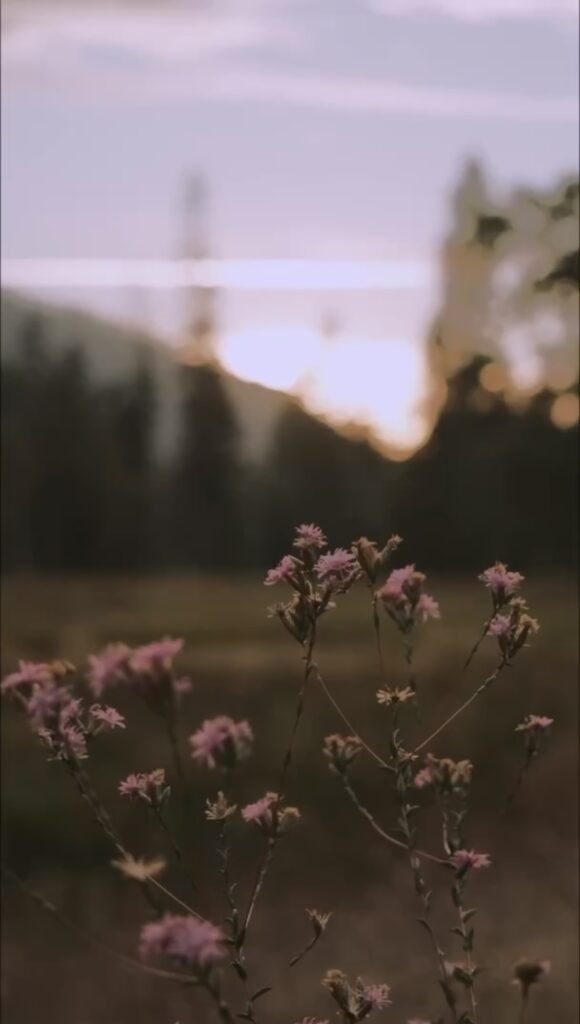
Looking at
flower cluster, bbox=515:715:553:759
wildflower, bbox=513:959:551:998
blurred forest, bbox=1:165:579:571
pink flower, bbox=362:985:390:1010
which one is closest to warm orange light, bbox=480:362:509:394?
blurred forest, bbox=1:165:579:571

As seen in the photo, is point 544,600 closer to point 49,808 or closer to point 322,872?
point 322,872

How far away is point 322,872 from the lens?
2.35 m

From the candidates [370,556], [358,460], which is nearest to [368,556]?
[370,556]

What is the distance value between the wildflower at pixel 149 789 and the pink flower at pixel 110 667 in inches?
6.7

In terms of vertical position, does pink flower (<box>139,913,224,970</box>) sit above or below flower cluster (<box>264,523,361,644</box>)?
below

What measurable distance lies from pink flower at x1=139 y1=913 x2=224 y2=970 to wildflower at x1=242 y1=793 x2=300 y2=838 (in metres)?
0.19

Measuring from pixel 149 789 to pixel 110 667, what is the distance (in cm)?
20

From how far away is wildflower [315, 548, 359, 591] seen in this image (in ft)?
2.56

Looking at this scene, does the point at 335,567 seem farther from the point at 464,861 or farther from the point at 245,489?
the point at 245,489

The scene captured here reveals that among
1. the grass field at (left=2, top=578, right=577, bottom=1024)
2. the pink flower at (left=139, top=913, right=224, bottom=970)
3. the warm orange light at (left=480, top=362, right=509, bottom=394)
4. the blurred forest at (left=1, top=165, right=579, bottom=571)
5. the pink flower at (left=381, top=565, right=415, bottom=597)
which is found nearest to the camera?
the pink flower at (left=139, top=913, right=224, bottom=970)

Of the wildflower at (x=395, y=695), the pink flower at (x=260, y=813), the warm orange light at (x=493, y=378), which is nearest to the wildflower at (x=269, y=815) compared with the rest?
the pink flower at (x=260, y=813)

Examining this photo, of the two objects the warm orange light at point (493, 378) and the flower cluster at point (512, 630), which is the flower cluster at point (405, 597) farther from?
the warm orange light at point (493, 378)

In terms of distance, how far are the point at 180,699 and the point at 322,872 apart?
1.84 metres

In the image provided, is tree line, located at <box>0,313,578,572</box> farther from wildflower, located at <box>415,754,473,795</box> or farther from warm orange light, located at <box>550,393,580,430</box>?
wildflower, located at <box>415,754,473,795</box>
